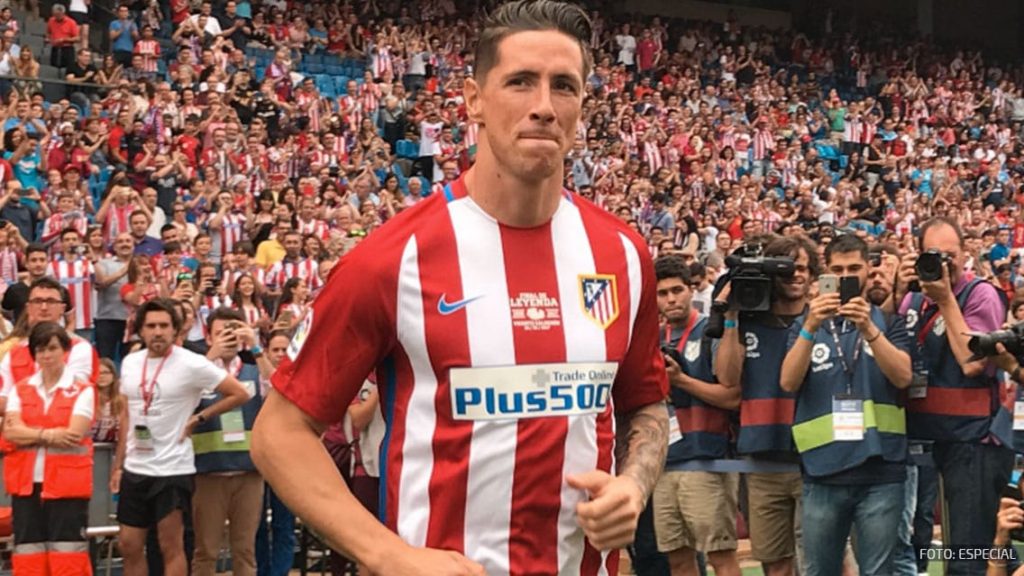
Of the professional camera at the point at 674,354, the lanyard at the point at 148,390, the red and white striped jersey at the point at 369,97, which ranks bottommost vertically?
the lanyard at the point at 148,390

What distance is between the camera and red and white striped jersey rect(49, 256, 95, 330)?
12953 millimetres

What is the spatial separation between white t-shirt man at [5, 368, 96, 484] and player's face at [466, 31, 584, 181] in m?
5.93

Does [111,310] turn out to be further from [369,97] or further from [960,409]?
[369,97]

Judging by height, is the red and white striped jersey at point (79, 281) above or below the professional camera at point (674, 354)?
above

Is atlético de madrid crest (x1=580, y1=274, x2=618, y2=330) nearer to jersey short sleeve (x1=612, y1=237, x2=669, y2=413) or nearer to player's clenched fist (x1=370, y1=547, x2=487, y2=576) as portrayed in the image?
jersey short sleeve (x1=612, y1=237, x2=669, y2=413)

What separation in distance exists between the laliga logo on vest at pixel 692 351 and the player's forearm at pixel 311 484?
5.18 m

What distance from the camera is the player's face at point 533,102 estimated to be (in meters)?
2.87

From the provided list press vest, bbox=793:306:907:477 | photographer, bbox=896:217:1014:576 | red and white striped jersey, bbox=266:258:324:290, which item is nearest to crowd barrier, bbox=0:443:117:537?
red and white striped jersey, bbox=266:258:324:290

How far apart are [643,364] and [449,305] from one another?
48 cm

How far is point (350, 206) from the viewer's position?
667 inches

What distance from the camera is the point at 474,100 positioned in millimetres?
3023

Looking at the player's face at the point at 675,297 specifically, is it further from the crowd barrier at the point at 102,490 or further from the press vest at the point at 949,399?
the crowd barrier at the point at 102,490

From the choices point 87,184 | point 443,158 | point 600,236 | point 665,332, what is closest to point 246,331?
point 665,332

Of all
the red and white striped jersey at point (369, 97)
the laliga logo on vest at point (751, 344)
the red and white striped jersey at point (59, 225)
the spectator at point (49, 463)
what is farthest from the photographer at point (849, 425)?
the red and white striped jersey at point (369, 97)
